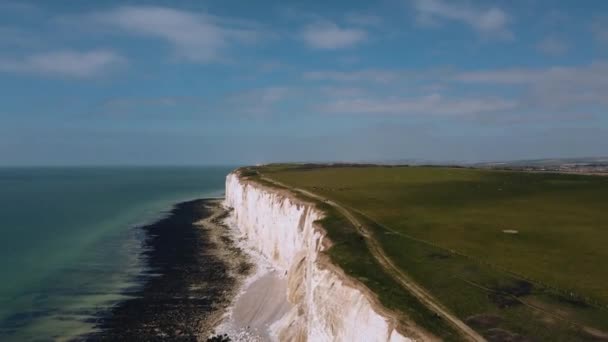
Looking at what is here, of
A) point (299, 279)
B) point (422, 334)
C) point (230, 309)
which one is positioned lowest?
point (230, 309)

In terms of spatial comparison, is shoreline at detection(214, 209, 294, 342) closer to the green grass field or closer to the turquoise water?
the green grass field

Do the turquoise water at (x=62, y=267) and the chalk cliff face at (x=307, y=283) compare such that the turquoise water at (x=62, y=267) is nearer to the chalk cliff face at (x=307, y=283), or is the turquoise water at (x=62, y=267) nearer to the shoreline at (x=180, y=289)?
the shoreline at (x=180, y=289)

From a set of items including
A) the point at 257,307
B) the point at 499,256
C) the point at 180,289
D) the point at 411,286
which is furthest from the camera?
the point at 180,289

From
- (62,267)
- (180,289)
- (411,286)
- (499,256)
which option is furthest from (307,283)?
(62,267)

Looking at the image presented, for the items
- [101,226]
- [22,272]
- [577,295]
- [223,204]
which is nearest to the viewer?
[577,295]

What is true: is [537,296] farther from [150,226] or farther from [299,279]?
[150,226]

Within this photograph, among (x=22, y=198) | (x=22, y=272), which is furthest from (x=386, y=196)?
(x=22, y=198)

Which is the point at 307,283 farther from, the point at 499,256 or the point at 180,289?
the point at 180,289
